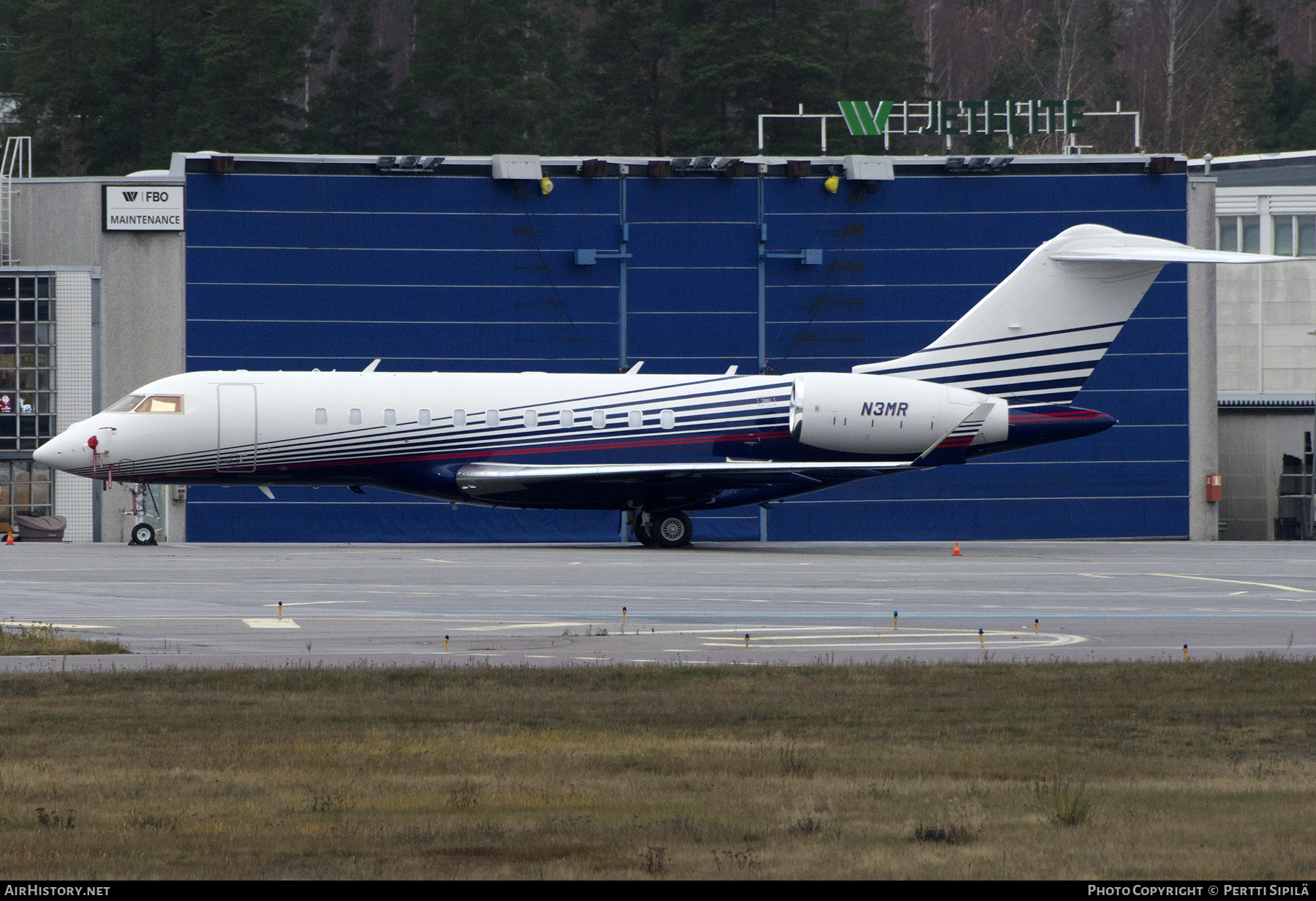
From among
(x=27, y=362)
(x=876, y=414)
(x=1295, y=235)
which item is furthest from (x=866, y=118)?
(x=27, y=362)

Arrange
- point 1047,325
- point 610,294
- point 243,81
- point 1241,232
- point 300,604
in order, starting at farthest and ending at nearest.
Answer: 1. point 243,81
2. point 1241,232
3. point 610,294
4. point 1047,325
5. point 300,604

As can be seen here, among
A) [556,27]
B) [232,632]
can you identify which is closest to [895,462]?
[232,632]

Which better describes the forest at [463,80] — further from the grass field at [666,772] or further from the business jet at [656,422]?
the grass field at [666,772]

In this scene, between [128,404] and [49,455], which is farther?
[128,404]

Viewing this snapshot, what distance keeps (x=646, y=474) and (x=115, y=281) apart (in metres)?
17.6

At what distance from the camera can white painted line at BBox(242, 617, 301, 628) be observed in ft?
62.5

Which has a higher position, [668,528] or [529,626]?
[668,528]

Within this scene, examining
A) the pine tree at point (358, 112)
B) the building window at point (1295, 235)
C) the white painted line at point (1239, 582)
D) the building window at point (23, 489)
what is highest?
the pine tree at point (358, 112)

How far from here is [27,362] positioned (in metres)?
43.7

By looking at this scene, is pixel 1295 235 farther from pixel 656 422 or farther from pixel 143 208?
pixel 143 208

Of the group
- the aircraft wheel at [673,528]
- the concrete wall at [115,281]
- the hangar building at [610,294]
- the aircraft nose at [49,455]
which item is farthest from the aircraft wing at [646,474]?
the concrete wall at [115,281]

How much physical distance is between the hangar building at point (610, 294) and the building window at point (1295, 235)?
44.0 feet

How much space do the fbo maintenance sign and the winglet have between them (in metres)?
21.6

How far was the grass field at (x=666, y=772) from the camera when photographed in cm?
838
